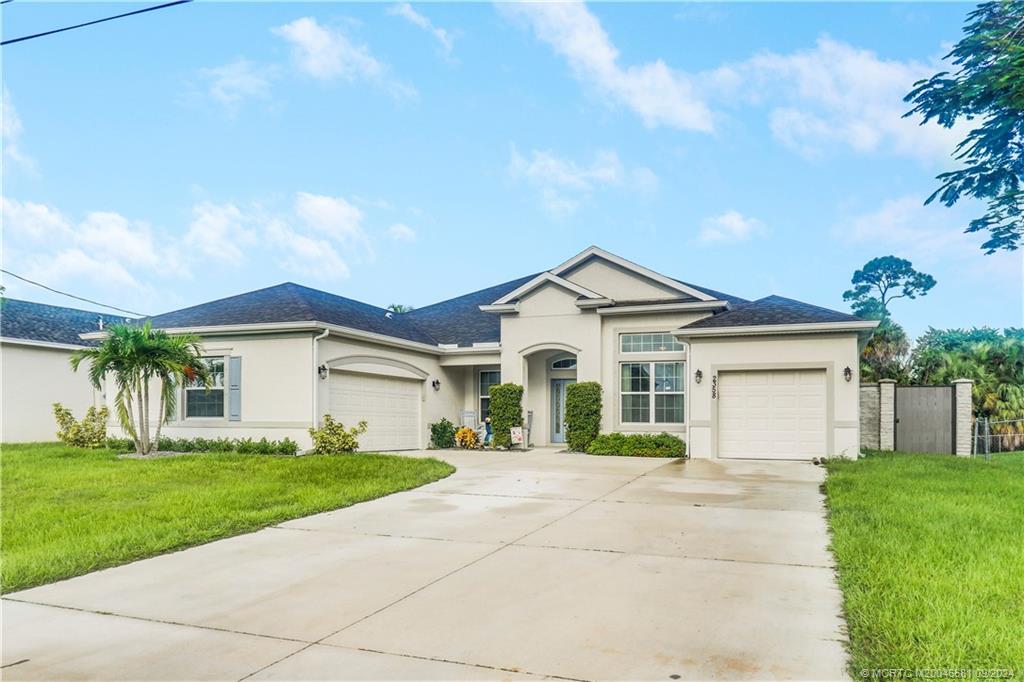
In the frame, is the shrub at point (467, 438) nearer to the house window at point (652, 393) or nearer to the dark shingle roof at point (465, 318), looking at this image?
the dark shingle roof at point (465, 318)

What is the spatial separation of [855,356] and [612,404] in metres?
6.17

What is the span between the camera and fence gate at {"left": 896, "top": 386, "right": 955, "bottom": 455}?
17.6 metres

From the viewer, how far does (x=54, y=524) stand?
809 centimetres

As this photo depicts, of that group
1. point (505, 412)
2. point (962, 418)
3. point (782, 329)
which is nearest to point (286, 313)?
→ point (505, 412)

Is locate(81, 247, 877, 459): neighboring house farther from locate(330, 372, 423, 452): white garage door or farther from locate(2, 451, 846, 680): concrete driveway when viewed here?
locate(2, 451, 846, 680): concrete driveway

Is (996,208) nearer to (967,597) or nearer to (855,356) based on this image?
(855,356)

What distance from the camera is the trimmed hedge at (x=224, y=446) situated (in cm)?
1602

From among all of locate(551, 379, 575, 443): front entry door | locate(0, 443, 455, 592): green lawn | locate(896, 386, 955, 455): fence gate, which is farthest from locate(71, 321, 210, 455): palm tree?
locate(896, 386, 955, 455): fence gate

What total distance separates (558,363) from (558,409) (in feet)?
4.53

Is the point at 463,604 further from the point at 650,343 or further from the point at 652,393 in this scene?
the point at 650,343

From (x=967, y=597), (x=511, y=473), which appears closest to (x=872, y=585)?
(x=967, y=597)

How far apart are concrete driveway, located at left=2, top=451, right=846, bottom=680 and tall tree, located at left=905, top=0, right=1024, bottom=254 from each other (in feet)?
27.8
